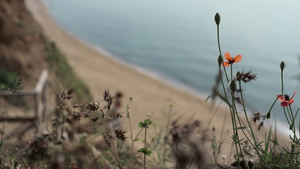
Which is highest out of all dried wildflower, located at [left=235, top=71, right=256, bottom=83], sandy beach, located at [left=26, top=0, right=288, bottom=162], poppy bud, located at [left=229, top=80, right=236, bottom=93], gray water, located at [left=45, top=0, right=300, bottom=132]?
gray water, located at [left=45, top=0, right=300, bottom=132]

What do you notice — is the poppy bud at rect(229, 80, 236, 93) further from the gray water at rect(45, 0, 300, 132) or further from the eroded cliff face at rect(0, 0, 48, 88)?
the gray water at rect(45, 0, 300, 132)

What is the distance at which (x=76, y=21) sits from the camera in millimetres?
53219

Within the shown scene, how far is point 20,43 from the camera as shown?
1078cm

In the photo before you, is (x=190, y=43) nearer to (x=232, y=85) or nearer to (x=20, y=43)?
(x=20, y=43)

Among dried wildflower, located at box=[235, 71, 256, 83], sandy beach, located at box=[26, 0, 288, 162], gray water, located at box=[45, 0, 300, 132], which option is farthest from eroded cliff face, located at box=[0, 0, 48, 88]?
gray water, located at box=[45, 0, 300, 132]

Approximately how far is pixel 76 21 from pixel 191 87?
32.1 meters

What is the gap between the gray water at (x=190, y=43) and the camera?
28875 millimetres

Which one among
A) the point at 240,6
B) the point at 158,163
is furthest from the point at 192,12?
the point at 158,163

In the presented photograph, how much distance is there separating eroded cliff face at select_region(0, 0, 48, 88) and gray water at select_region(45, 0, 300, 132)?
12.1 m

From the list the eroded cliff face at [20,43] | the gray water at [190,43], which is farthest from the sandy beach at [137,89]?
the eroded cliff face at [20,43]

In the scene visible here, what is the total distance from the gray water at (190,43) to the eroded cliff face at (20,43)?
12080 millimetres

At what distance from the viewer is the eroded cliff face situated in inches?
398

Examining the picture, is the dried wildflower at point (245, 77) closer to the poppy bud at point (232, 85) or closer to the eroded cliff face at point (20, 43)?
the poppy bud at point (232, 85)

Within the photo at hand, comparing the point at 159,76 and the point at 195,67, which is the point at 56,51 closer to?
the point at 159,76
